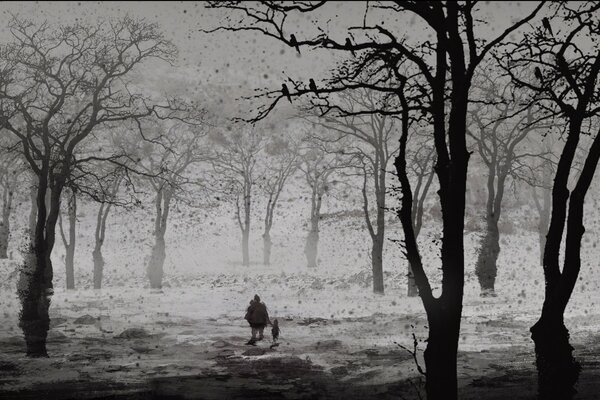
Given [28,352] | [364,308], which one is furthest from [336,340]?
[28,352]

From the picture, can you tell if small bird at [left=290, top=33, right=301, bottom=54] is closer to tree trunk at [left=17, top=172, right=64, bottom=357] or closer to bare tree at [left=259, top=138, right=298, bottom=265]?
tree trunk at [left=17, top=172, right=64, bottom=357]

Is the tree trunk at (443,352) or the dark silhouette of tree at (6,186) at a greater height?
the dark silhouette of tree at (6,186)

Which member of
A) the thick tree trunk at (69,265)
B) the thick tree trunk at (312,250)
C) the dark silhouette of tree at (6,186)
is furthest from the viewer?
the thick tree trunk at (312,250)

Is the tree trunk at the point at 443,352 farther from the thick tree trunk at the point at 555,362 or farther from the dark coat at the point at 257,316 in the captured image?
the dark coat at the point at 257,316

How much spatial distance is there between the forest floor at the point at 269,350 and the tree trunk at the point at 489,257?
0.69 meters

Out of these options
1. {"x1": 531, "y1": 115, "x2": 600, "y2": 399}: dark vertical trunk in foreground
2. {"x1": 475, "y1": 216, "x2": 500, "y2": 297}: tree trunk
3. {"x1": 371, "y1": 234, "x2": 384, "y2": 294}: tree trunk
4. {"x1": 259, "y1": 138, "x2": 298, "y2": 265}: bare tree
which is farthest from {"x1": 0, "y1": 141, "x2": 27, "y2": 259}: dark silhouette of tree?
{"x1": 531, "y1": 115, "x2": 600, "y2": 399}: dark vertical trunk in foreground

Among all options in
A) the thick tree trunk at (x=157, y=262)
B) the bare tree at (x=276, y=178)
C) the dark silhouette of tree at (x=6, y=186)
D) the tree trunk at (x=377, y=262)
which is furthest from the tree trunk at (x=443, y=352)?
the bare tree at (x=276, y=178)

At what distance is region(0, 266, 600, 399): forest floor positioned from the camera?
11531 mm

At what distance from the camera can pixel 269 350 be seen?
16078 millimetres

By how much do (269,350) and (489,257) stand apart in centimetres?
1245

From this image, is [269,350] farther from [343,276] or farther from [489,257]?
[343,276]

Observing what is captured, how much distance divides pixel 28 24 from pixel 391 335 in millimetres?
15770

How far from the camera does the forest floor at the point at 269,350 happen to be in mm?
11531

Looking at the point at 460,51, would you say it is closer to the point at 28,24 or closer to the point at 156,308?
the point at 28,24
